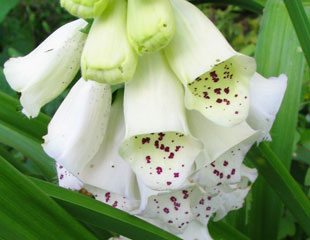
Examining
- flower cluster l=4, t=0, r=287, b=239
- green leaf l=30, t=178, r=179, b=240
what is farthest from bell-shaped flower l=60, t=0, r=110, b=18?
green leaf l=30, t=178, r=179, b=240

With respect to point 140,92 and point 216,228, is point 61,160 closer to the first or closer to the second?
point 140,92

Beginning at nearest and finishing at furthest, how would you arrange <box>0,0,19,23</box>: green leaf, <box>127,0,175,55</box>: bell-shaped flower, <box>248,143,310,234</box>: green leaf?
<box>127,0,175,55</box>: bell-shaped flower < <box>248,143,310,234</box>: green leaf < <box>0,0,19,23</box>: green leaf

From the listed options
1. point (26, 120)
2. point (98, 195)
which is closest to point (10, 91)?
point (26, 120)

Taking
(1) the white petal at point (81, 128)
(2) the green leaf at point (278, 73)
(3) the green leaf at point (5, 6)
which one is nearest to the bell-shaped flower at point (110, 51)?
(1) the white petal at point (81, 128)

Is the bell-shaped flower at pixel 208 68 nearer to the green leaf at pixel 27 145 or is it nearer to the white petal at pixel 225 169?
the white petal at pixel 225 169

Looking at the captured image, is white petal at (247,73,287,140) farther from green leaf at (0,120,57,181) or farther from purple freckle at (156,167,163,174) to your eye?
green leaf at (0,120,57,181)

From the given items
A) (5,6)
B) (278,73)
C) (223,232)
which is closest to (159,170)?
(223,232)
